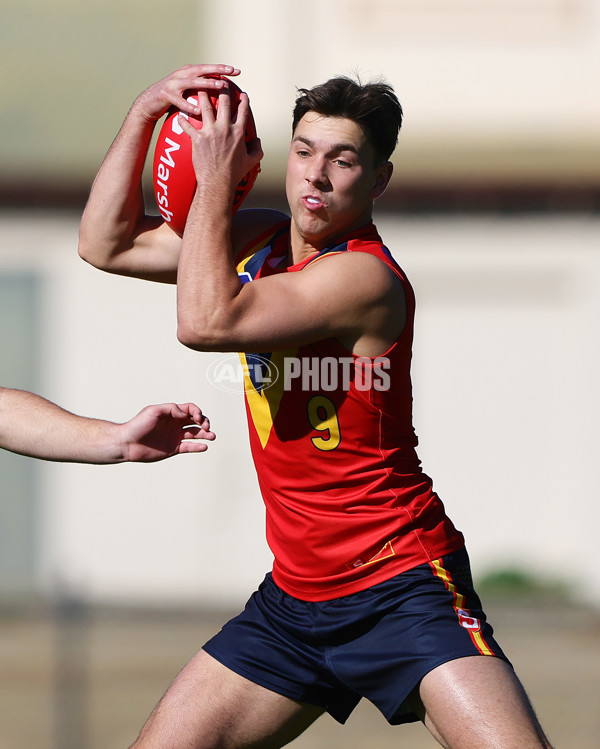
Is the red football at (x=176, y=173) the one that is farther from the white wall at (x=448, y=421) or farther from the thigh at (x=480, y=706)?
the white wall at (x=448, y=421)

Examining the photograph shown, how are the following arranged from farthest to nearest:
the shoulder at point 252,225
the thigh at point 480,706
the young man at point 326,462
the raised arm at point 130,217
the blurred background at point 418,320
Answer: the blurred background at point 418,320
the shoulder at point 252,225
the raised arm at point 130,217
the young man at point 326,462
the thigh at point 480,706

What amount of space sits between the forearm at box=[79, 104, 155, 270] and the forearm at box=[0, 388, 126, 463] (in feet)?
1.90

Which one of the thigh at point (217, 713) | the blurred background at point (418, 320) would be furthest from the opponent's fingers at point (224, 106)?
the blurred background at point (418, 320)

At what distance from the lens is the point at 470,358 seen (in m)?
11.6

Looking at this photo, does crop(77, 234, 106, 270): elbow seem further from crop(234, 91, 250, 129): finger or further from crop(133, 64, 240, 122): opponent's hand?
crop(234, 91, 250, 129): finger

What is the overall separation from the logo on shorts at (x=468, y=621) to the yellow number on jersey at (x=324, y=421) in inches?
25.8

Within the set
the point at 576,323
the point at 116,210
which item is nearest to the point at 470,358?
the point at 576,323

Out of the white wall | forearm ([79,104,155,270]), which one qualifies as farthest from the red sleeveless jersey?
the white wall

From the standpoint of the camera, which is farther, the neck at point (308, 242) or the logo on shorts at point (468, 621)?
the neck at point (308, 242)

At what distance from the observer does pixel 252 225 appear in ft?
14.0

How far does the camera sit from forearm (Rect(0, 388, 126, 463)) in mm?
3893

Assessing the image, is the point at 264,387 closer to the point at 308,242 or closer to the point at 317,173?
the point at 308,242

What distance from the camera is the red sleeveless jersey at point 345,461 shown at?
3793mm

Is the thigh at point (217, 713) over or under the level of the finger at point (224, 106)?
under
